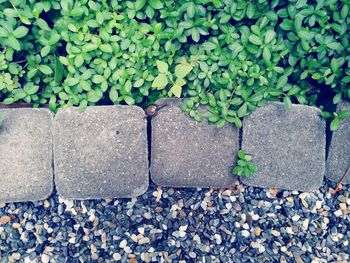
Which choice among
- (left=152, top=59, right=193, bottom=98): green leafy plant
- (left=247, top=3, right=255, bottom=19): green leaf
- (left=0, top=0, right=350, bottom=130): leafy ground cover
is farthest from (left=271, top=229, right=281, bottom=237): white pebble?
(left=247, top=3, right=255, bottom=19): green leaf

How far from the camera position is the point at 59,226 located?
2078 mm

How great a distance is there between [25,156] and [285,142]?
128 centimetres

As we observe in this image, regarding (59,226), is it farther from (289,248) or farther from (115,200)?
(289,248)

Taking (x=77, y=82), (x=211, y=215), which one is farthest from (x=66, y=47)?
(x=211, y=215)

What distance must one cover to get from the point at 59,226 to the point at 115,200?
302mm

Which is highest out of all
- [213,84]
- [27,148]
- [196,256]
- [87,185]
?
[213,84]

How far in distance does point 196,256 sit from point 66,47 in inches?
46.6

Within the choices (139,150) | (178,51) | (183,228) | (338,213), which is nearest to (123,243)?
(183,228)

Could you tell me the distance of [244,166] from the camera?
2.05m

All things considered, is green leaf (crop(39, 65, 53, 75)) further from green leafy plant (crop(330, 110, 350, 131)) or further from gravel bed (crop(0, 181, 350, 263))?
green leafy plant (crop(330, 110, 350, 131))

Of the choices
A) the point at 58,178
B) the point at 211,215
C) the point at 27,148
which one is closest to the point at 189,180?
the point at 211,215

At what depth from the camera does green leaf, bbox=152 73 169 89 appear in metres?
1.98

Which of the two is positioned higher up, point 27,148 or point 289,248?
point 27,148

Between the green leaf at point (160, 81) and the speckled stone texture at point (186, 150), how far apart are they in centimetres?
13
